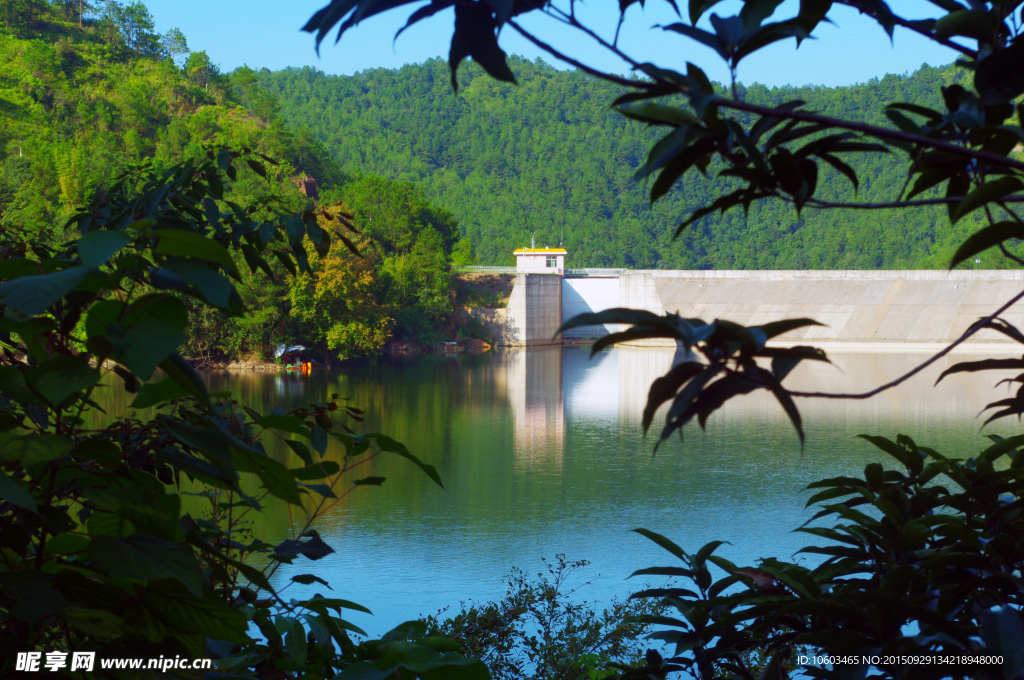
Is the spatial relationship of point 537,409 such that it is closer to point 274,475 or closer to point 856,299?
point 274,475

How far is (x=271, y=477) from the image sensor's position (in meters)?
0.61

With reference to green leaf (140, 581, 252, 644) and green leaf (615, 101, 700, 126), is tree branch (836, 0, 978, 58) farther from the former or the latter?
green leaf (140, 581, 252, 644)

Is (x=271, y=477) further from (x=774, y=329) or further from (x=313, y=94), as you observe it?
(x=313, y=94)

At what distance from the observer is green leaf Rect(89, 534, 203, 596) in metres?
0.51

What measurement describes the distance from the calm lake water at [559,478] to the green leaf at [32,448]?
3070mm

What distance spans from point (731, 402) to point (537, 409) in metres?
2.91

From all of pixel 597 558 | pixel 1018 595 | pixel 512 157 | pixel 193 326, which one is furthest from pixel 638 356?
pixel 512 157

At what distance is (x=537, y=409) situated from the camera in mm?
11672

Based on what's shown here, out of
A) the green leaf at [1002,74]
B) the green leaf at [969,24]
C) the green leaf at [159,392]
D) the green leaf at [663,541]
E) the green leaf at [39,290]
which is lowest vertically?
the green leaf at [663,541]

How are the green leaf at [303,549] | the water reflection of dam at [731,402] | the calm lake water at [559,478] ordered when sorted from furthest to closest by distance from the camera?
the water reflection of dam at [731,402], the calm lake water at [559,478], the green leaf at [303,549]

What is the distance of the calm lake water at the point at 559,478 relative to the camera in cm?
504

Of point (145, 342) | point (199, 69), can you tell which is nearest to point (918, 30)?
point (145, 342)
